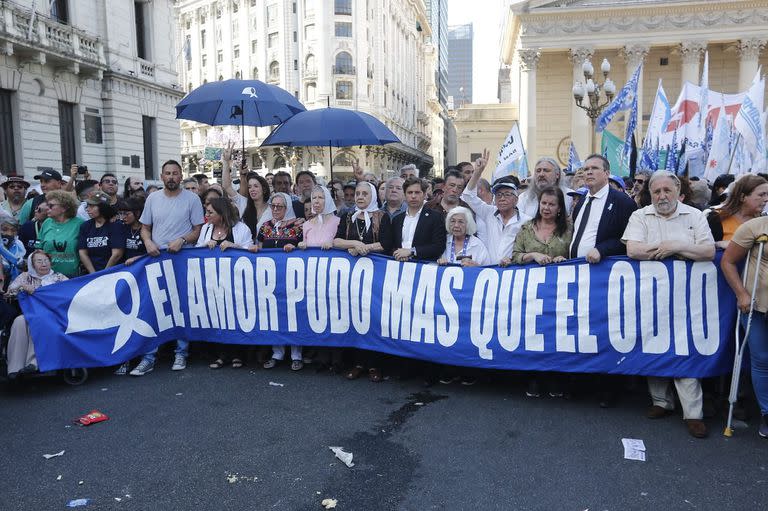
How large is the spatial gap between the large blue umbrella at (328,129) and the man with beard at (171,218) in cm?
197

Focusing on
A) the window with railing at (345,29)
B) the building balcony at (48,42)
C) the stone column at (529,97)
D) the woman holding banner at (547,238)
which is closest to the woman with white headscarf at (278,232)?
the woman holding banner at (547,238)

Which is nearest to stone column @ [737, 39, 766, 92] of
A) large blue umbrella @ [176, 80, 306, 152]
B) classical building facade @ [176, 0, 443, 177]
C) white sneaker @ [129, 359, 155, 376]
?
large blue umbrella @ [176, 80, 306, 152]

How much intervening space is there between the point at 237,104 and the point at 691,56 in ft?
117

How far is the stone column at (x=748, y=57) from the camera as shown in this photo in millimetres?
34875

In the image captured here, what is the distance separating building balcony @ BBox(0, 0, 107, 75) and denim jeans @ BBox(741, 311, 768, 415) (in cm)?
2216

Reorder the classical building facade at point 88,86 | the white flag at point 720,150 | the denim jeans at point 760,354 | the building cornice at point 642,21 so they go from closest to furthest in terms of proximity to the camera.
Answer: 1. the denim jeans at point 760,354
2. the white flag at point 720,150
3. the classical building facade at point 88,86
4. the building cornice at point 642,21

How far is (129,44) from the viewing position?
2634cm

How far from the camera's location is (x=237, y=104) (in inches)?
331

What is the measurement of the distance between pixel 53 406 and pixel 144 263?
5.69 feet

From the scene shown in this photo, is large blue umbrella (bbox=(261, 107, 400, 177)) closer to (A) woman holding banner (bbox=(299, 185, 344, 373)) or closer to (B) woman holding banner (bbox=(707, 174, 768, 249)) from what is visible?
(A) woman holding banner (bbox=(299, 185, 344, 373))

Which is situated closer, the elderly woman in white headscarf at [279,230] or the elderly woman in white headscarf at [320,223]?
the elderly woman in white headscarf at [320,223]

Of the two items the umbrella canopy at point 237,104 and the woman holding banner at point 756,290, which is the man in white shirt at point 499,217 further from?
the umbrella canopy at point 237,104

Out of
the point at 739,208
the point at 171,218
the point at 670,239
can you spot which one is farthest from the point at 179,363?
the point at 739,208

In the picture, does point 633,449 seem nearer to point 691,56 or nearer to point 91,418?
point 91,418
